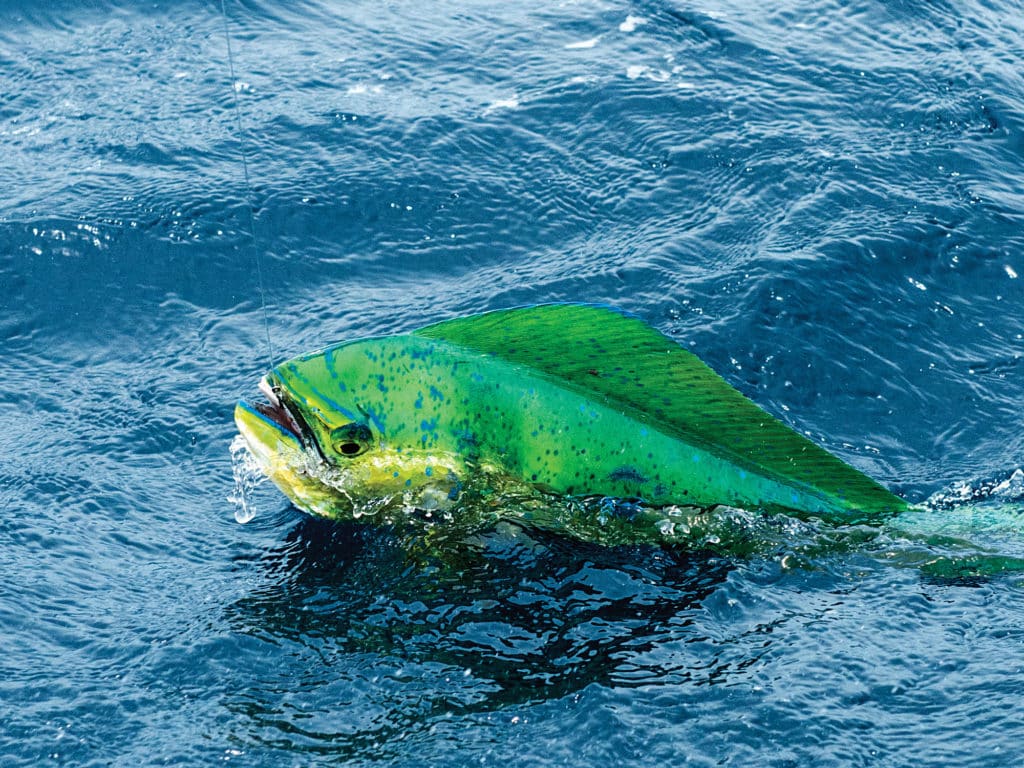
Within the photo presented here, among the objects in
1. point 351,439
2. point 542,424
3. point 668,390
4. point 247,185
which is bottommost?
point 247,185

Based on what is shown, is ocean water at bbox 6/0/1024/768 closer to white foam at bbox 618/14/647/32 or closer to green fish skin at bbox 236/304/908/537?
white foam at bbox 618/14/647/32

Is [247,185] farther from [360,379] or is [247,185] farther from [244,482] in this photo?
[360,379]

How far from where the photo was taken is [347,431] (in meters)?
5.32

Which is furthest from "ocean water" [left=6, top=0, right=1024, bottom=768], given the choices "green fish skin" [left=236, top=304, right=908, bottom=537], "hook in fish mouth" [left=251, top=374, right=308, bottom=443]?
"hook in fish mouth" [left=251, top=374, right=308, bottom=443]

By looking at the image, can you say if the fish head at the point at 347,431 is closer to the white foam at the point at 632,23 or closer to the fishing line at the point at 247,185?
the fishing line at the point at 247,185

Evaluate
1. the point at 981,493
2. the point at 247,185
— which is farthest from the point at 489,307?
the point at 981,493

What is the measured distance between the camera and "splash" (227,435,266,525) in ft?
19.7

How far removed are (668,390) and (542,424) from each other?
1.88ft

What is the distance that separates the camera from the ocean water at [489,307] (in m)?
4.57

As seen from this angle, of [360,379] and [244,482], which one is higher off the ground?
[360,379]

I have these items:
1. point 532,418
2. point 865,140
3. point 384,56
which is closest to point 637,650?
point 532,418

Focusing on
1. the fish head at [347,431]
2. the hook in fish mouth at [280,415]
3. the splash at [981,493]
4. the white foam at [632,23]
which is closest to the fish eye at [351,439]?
the fish head at [347,431]

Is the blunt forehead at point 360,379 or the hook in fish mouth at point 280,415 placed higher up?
the blunt forehead at point 360,379

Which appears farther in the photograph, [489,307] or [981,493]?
[489,307]
